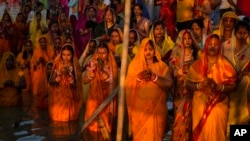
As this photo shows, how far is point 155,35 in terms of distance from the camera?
8117 mm

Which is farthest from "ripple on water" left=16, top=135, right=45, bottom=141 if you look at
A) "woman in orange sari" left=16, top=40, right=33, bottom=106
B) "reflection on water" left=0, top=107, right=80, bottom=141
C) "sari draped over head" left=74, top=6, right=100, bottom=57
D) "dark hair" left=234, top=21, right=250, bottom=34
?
"sari draped over head" left=74, top=6, right=100, bottom=57

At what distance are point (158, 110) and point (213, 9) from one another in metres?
5.61

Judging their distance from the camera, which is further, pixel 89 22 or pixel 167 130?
pixel 89 22

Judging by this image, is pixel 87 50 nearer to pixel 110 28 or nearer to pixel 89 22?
pixel 110 28

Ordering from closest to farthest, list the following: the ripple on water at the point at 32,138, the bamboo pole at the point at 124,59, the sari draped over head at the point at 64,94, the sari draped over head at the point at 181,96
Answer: the bamboo pole at the point at 124,59
the sari draped over head at the point at 181,96
the ripple on water at the point at 32,138
the sari draped over head at the point at 64,94

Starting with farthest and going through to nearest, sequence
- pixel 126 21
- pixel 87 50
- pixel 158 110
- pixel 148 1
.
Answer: pixel 148 1
pixel 87 50
pixel 158 110
pixel 126 21

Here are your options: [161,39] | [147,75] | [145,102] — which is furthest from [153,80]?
[161,39]

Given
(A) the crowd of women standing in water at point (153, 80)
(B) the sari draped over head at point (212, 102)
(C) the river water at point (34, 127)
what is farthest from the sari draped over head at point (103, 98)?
(B) the sari draped over head at point (212, 102)

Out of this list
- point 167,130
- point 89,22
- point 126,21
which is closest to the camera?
point 126,21

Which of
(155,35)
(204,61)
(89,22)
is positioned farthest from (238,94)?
(89,22)

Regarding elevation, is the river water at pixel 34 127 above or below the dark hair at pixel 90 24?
below

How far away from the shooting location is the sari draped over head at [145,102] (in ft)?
21.4

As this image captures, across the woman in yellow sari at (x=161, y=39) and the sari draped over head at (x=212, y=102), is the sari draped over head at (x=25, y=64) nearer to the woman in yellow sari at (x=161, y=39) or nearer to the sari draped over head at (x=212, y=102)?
the woman in yellow sari at (x=161, y=39)

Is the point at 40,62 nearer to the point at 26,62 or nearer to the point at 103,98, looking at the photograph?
the point at 26,62
